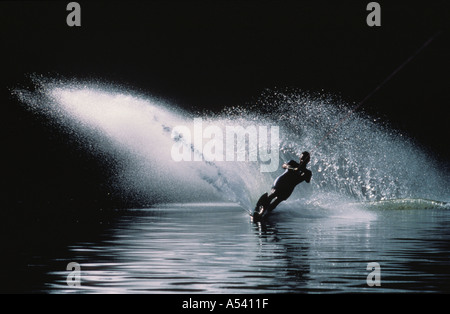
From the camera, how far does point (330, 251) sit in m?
18.0

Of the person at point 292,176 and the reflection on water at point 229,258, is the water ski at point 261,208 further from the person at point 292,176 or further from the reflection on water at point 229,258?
the reflection on water at point 229,258

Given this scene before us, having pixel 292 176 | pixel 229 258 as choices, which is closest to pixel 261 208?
pixel 292 176

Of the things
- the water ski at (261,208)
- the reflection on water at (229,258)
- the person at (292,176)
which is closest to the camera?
the reflection on water at (229,258)

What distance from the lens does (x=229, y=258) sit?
1675 centimetres

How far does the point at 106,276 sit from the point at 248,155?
2485cm

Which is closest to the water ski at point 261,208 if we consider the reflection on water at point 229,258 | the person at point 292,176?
the person at point 292,176

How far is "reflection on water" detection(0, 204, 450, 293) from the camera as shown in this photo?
42.9ft

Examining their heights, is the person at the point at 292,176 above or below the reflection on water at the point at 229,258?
above

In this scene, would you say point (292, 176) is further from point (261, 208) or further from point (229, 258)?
point (229, 258)

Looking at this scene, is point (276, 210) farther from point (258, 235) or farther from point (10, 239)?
point (10, 239)

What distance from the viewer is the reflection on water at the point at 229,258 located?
515 inches

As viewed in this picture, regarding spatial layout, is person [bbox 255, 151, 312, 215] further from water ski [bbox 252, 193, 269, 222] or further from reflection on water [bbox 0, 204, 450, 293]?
reflection on water [bbox 0, 204, 450, 293]
